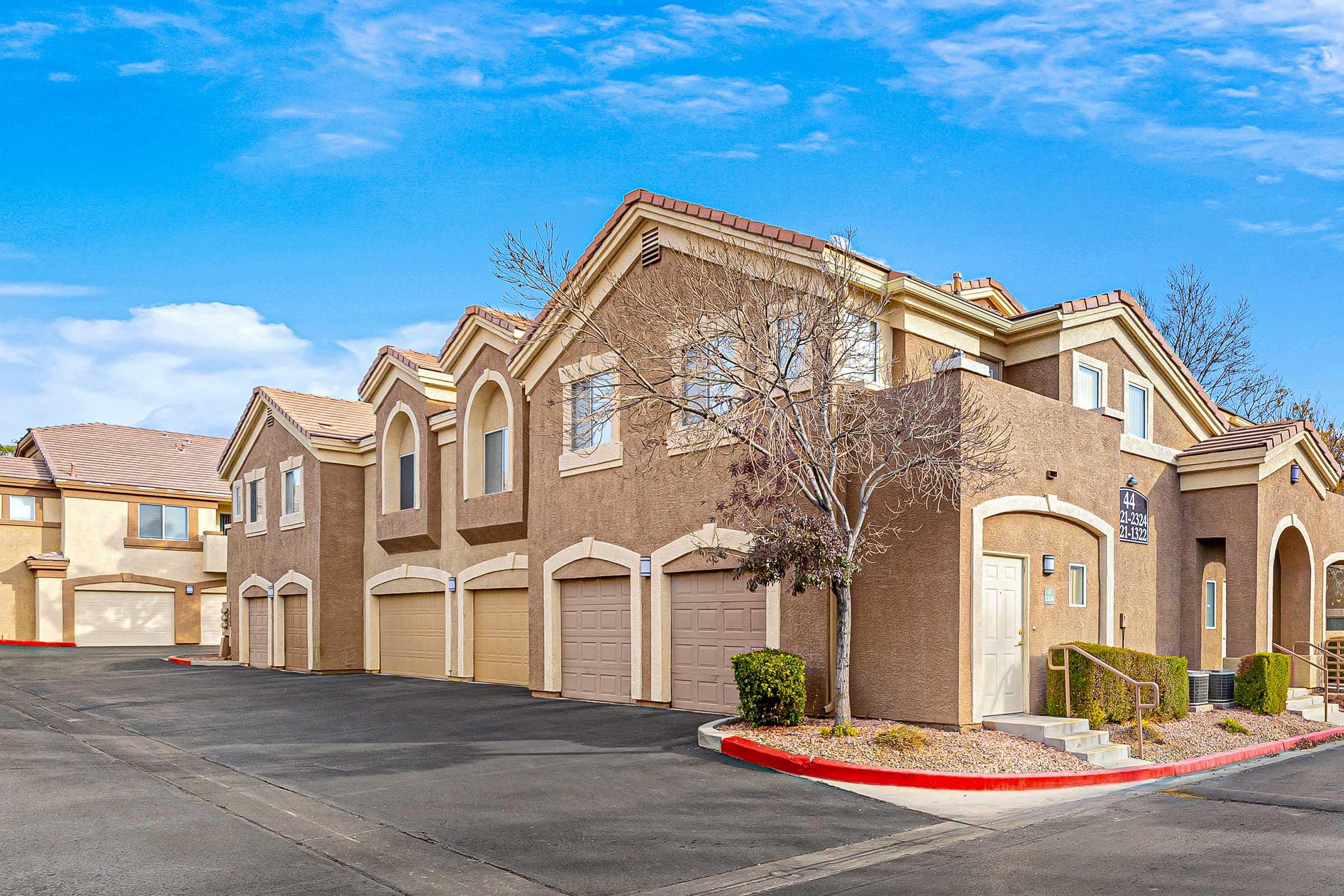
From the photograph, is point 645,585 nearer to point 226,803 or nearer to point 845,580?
point 845,580

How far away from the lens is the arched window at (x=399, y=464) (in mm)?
26078

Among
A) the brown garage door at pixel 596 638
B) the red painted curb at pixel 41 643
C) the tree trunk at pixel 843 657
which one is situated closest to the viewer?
the tree trunk at pixel 843 657

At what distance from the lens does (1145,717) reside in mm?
14820

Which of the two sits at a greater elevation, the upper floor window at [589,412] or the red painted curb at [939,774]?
the upper floor window at [589,412]

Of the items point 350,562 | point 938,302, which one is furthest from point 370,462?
point 938,302

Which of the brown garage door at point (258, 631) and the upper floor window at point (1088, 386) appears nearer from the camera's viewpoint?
the upper floor window at point (1088, 386)

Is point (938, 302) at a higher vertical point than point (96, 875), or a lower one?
higher

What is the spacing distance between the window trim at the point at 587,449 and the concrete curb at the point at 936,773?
6.09 m

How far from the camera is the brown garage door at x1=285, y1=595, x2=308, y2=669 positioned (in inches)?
1127

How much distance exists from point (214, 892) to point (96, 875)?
1.08 m

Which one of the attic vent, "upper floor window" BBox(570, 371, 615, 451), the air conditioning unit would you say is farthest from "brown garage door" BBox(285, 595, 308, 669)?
the air conditioning unit

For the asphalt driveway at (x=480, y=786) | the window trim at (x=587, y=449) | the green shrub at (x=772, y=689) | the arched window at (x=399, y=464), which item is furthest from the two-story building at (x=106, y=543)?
the green shrub at (x=772, y=689)

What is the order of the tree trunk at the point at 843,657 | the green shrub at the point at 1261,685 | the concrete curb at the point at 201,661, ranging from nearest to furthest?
the tree trunk at the point at 843,657, the green shrub at the point at 1261,685, the concrete curb at the point at 201,661

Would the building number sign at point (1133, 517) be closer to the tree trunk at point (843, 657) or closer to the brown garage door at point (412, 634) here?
the tree trunk at point (843, 657)
